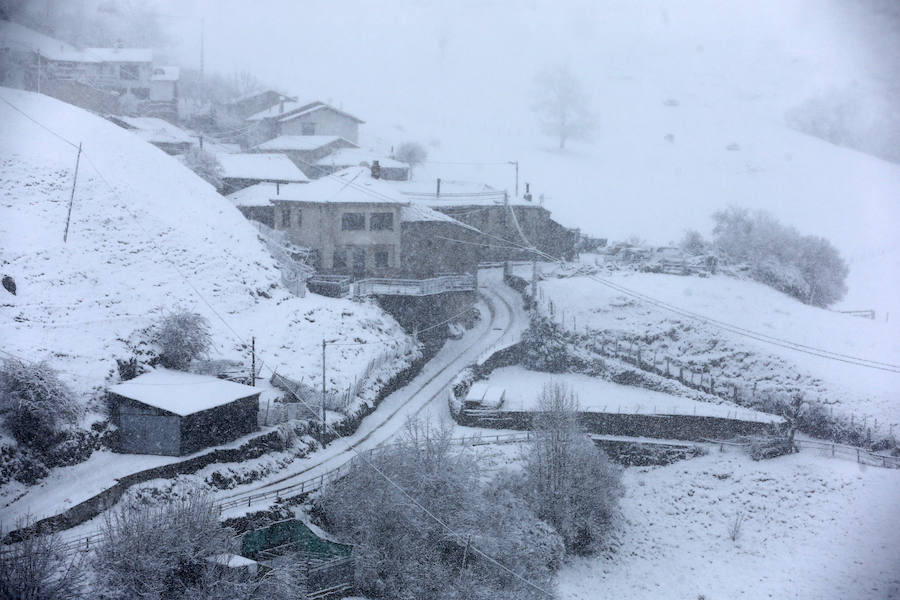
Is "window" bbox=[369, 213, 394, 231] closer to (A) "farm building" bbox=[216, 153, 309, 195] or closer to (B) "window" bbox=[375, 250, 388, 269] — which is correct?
(B) "window" bbox=[375, 250, 388, 269]

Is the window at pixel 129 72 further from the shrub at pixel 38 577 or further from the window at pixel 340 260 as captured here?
the shrub at pixel 38 577

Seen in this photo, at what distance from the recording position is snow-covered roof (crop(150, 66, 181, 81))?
177ft

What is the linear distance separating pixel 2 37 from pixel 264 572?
136ft

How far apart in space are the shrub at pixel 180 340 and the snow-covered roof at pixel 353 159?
25.4m

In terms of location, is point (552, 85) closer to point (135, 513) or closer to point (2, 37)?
point (2, 37)

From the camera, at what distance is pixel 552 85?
57.3 meters

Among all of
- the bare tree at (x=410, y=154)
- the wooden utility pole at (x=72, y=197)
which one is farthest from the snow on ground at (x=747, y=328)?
the wooden utility pole at (x=72, y=197)

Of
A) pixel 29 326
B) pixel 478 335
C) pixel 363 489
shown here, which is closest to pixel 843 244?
pixel 478 335

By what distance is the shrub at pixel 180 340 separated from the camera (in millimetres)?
22609

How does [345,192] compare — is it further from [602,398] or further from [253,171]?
[602,398]

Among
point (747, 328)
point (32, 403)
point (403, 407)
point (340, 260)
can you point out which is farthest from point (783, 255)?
point (32, 403)

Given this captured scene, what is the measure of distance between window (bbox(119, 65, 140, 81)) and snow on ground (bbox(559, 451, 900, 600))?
49.6m

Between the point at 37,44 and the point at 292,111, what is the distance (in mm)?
18161

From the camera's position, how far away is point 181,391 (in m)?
20.9
